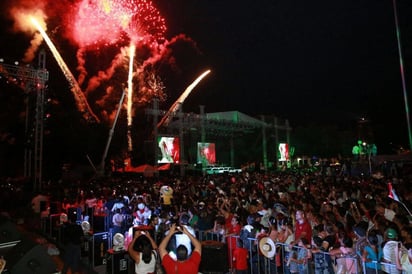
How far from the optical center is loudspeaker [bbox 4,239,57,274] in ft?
17.0

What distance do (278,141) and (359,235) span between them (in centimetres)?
4737

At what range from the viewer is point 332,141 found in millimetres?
56000

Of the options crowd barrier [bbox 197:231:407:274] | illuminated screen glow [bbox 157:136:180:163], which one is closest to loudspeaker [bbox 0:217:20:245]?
crowd barrier [bbox 197:231:407:274]

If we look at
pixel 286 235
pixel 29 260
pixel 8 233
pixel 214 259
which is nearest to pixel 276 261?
pixel 286 235

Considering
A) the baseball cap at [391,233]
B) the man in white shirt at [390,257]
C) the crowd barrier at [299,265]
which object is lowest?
the crowd barrier at [299,265]

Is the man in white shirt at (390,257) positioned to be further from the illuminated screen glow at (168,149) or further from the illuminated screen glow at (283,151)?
the illuminated screen glow at (283,151)

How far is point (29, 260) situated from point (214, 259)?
9.60ft

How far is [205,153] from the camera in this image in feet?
119

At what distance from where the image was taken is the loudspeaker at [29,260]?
17.0ft

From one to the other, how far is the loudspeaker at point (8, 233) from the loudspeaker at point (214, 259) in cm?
629

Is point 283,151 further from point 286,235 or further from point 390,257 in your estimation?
point 390,257

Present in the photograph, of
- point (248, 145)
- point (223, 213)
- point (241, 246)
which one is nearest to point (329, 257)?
point (241, 246)

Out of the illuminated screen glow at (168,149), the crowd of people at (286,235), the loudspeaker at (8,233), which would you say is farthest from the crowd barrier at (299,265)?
the illuminated screen glow at (168,149)

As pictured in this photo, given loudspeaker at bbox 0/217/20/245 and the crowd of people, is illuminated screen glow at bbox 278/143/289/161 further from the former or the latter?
loudspeaker at bbox 0/217/20/245
